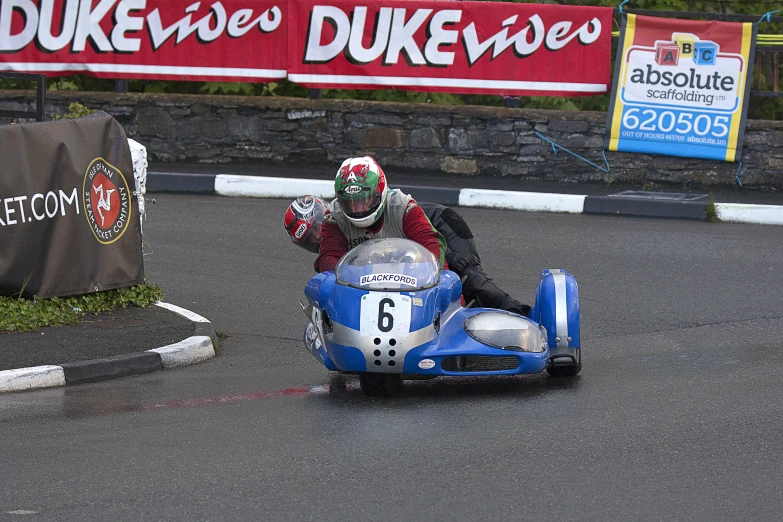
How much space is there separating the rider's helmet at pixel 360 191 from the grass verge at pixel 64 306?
97.1 inches

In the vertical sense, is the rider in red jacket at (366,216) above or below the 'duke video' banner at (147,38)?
below

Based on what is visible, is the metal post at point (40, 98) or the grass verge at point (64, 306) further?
the metal post at point (40, 98)

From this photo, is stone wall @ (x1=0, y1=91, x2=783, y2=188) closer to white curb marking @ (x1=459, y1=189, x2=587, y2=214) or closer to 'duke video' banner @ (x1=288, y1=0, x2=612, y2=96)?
'duke video' banner @ (x1=288, y1=0, x2=612, y2=96)

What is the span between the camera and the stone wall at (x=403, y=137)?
51.5 ft

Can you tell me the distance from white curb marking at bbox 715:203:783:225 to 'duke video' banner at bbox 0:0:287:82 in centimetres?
584

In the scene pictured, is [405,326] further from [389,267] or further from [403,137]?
[403,137]

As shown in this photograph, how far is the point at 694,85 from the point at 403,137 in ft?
11.5

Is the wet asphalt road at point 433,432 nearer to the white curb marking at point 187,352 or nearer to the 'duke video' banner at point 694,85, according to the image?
the white curb marking at point 187,352

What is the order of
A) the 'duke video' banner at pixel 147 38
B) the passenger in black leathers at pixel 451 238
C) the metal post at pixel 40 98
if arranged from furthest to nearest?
the 'duke video' banner at pixel 147 38, the metal post at pixel 40 98, the passenger in black leathers at pixel 451 238

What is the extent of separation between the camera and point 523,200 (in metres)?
14.8

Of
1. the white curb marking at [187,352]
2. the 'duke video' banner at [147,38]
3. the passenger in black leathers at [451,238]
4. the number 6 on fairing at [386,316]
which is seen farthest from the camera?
the 'duke video' banner at [147,38]

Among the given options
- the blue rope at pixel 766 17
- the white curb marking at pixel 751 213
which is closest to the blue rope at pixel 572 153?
the white curb marking at pixel 751 213

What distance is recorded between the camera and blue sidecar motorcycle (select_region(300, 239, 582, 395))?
6.82 meters

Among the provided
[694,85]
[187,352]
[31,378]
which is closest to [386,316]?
[187,352]
